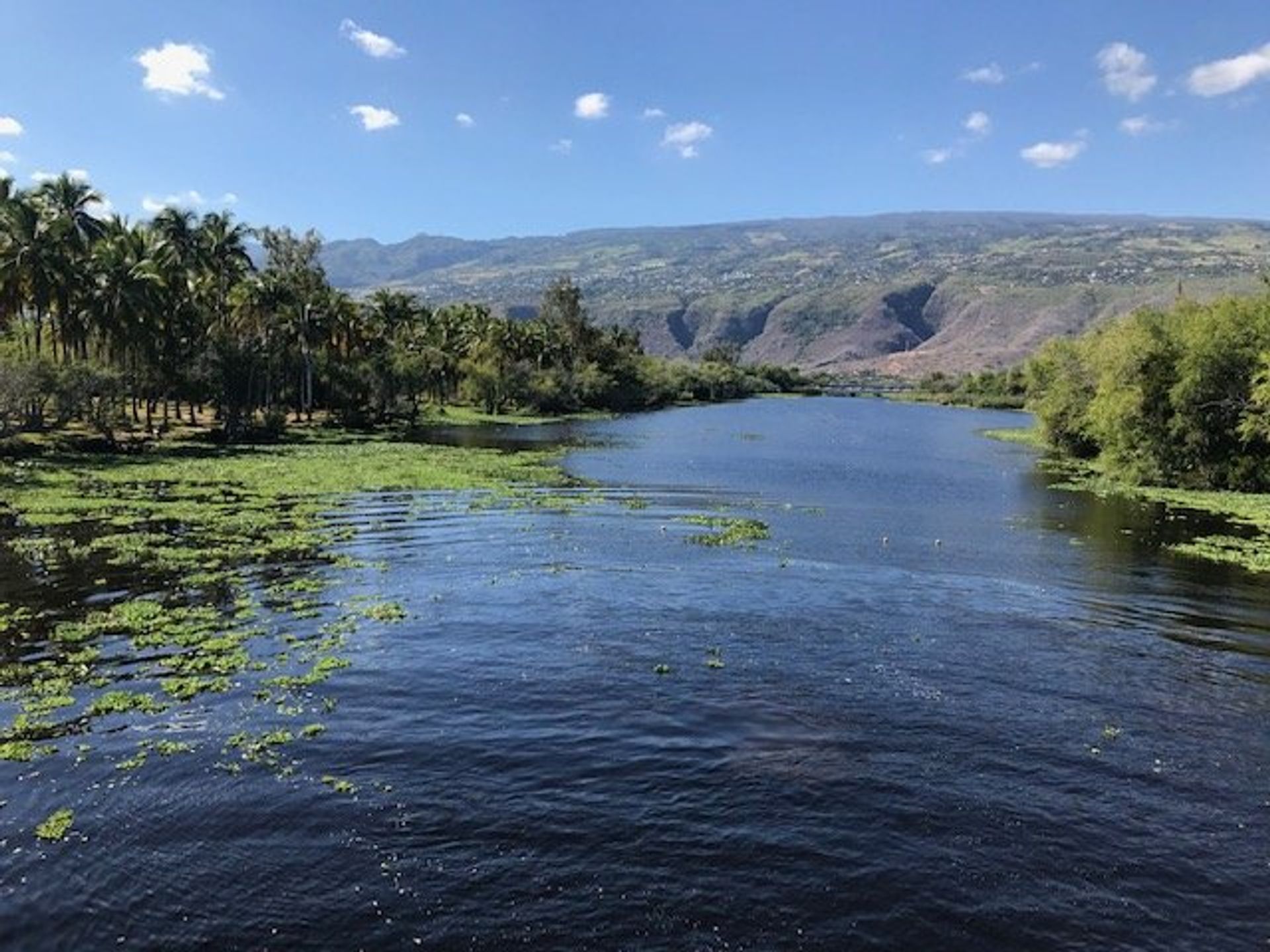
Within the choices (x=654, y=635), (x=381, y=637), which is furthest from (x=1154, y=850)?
(x=381, y=637)

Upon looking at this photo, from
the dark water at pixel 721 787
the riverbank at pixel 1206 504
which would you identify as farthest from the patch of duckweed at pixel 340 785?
the riverbank at pixel 1206 504

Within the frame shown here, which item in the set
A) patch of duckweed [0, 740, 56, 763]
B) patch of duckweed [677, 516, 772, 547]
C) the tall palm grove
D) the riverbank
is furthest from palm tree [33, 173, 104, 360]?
the riverbank

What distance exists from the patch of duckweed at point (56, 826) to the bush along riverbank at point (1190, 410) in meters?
61.6

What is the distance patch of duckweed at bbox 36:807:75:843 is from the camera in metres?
15.7

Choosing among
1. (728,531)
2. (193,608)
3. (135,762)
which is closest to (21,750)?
(135,762)

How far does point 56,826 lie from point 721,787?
12.0 metres

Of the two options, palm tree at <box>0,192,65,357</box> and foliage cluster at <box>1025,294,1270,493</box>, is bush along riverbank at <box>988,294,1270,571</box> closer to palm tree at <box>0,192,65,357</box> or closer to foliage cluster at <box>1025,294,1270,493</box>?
foliage cluster at <box>1025,294,1270,493</box>

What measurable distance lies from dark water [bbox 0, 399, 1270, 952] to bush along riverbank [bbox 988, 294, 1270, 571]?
3653 cm

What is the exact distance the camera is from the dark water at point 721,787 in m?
14.1

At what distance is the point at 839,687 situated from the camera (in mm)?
24125

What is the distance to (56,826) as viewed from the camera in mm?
16062

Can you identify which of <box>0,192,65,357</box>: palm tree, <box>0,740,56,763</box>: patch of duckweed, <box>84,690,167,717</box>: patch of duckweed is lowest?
<box>0,740,56,763</box>: patch of duckweed

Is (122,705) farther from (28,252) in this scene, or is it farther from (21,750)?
(28,252)

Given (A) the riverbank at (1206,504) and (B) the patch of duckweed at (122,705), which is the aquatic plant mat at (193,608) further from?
(A) the riverbank at (1206,504)
